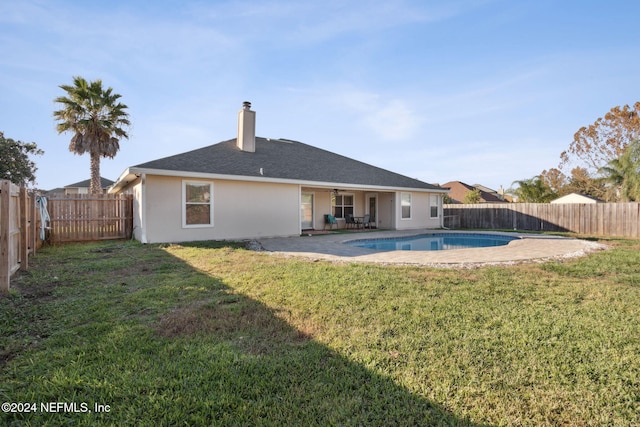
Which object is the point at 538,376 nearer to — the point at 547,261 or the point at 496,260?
the point at 496,260

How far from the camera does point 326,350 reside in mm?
2918

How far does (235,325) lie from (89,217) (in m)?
11.4

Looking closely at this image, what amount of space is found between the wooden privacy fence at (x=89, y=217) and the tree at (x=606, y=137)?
113ft

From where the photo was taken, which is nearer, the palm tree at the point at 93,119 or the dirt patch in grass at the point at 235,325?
the dirt patch in grass at the point at 235,325

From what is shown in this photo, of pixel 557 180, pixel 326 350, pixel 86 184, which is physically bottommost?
pixel 326 350

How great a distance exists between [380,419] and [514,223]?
69.1 feet

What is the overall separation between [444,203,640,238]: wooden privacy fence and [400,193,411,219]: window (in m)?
4.93

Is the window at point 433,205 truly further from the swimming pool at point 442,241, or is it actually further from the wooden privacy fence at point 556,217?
the swimming pool at point 442,241

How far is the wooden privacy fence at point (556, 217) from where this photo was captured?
14984 millimetres

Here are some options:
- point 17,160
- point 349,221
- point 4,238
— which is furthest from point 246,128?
point 17,160

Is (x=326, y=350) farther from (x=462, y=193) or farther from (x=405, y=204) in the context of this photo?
(x=462, y=193)

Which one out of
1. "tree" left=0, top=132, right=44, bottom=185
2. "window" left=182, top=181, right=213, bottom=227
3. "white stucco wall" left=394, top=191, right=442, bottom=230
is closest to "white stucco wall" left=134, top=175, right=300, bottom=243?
"window" left=182, top=181, right=213, bottom=227

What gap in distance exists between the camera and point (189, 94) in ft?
40.9

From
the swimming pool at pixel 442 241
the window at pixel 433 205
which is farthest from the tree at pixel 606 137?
the swimming pool at pixel 442 241
